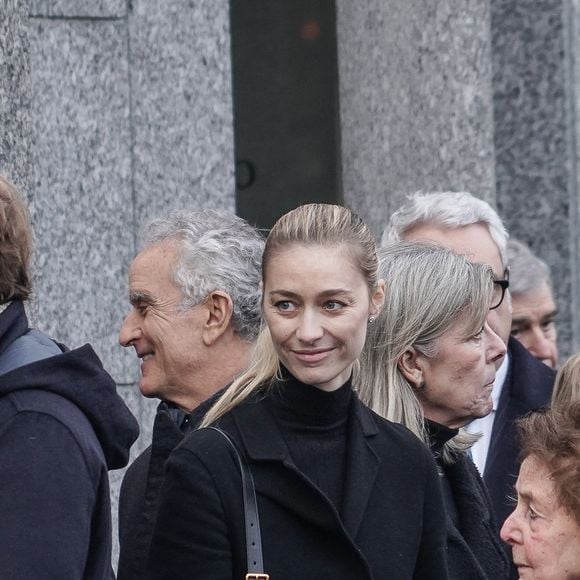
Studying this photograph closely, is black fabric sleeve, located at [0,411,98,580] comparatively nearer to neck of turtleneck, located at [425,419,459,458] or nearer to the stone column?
neck of turtleneck, located at [425,419,459,458]

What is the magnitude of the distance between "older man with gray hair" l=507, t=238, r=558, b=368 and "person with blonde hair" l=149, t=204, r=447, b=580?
A: 259 cm

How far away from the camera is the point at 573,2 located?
270 inches

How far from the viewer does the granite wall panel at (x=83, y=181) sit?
220 inches

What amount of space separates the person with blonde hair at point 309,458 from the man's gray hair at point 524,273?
259cm

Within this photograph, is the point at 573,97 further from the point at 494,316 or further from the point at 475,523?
the point at 475,523

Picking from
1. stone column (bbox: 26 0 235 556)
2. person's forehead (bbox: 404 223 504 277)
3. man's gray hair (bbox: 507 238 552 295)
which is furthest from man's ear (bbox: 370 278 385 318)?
man's gray hair (bbox: 507 238 552 295)

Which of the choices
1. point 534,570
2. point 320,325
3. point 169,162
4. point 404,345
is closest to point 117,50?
point 169,162

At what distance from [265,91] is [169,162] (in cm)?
173

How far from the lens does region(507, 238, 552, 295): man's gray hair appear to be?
19.6 ft

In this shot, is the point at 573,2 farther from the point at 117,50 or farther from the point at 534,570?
the point at 534,570

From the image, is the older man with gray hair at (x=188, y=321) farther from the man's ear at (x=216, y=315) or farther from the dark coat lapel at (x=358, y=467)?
the dark coat lapel at (x=358, y=467)

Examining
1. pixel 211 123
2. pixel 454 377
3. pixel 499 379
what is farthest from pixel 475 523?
pixel 211 123

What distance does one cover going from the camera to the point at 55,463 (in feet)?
9.73

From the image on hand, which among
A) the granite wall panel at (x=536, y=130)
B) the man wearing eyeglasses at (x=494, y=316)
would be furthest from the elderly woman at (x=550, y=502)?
the granite wall panel at (x=536, y=130)
